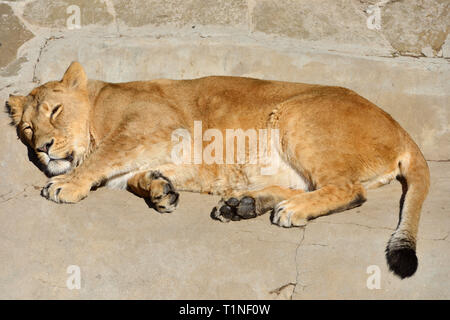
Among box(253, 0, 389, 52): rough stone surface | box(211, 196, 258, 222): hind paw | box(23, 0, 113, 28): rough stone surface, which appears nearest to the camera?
box(211, 196, 258, 222): hind paw

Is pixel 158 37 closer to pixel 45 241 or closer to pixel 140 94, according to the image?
pixel 140 94

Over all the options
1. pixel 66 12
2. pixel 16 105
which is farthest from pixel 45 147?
pixel 66 12

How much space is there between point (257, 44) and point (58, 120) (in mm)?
2133

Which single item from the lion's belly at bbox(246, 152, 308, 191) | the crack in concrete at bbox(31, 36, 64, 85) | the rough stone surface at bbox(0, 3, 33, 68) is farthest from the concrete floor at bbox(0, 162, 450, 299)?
the rough stone surface at bbox(0, 3, 33, 68)

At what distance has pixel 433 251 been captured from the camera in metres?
3.86

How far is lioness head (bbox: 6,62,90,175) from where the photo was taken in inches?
187

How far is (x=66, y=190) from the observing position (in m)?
4.45

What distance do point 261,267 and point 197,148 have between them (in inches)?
56.5

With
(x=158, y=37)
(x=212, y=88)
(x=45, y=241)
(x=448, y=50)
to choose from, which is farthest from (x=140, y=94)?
(x=448, y=50)

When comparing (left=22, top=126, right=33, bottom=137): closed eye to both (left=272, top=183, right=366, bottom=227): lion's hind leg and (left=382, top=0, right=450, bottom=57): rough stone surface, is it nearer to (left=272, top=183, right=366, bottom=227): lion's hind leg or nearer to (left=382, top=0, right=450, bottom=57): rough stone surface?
(left=272, top=183, right=366, bottom=227): lion's hind leg

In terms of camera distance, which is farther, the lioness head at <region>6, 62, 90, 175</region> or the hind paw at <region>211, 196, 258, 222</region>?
the lioness head at <region>6, 62, 90, 175</region>

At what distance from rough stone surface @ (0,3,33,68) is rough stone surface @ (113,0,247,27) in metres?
0.97

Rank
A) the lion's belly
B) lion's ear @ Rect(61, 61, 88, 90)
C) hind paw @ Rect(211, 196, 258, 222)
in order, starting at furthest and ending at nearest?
lion's ear @ Rect(61, 61, 88, 90) → the lion's belly → hind paw @ Rect(211, 196, 258, 222)

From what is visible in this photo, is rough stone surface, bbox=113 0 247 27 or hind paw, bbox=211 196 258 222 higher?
rough stone surface, bbox=113 0 247 27
